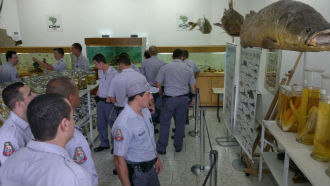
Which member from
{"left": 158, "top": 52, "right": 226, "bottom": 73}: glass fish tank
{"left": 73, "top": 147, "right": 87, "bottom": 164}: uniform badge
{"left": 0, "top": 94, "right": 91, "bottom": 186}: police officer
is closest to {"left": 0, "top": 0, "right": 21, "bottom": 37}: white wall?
{"left": 158, "top": 52, "right": 226, "bottom": 73}: glass fish tank

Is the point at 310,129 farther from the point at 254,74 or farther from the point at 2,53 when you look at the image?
the point at 2,53

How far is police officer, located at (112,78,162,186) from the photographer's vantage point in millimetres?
1977

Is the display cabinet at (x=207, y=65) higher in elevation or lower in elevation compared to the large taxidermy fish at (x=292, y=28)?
lower

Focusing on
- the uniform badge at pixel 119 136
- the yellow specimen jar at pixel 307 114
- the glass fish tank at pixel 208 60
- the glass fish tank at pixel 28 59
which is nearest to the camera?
the uniform badge at pixel 119 136

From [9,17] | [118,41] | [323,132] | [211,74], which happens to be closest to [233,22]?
[323,132]

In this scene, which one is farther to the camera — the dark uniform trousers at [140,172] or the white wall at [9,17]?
the white wall at [9,17]

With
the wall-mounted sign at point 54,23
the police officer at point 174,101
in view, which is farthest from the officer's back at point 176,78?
the wall-mounted sign at point 54,23

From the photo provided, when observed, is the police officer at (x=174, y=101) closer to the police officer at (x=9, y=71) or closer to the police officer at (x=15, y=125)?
the police officer at (x=15, y=125)

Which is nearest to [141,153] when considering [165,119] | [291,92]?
[291,92]

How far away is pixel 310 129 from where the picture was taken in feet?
6.94

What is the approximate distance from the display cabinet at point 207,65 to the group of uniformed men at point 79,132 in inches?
82.5

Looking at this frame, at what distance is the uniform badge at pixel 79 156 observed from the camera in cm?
164

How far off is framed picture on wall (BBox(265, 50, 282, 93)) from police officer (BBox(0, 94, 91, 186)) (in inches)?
130

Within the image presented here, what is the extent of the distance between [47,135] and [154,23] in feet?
24.8
